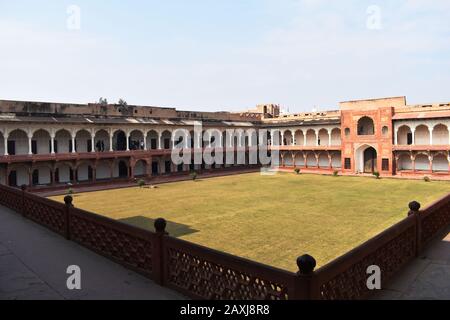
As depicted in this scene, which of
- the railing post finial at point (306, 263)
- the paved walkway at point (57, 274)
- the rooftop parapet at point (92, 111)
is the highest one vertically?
the rooftop parapet at point (92, 111)

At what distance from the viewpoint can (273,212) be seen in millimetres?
17203

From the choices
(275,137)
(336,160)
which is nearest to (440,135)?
(336,160)

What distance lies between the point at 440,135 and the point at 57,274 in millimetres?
36590

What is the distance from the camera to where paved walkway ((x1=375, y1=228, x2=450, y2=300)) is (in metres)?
5.14

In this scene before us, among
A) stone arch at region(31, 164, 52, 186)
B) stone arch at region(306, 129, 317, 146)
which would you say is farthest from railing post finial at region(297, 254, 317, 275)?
stone arch at region(306, 129, 317, 146)

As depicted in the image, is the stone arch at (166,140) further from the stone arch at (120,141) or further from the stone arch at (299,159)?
the stone arch at (299,159)

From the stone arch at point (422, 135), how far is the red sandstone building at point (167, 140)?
0.09 m

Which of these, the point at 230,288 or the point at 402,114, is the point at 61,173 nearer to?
the point at 230,288

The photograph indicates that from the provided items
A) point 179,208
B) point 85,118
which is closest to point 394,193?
point 179,208

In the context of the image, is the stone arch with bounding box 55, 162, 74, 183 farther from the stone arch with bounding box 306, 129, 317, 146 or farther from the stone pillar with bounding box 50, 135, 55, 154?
the stone arch with bounding box 306, 129, 317, 146

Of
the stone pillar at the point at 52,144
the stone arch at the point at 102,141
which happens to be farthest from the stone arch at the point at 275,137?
the stone pillar at the point at 52,144

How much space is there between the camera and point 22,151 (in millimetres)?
28484

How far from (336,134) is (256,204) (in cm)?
2625

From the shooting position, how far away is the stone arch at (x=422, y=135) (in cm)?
3466
